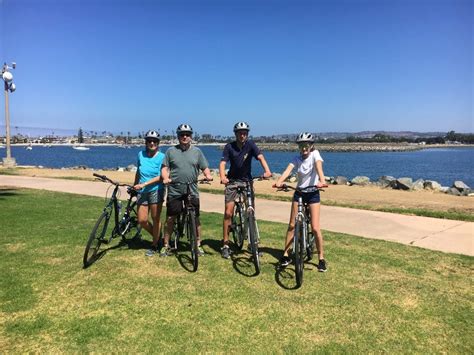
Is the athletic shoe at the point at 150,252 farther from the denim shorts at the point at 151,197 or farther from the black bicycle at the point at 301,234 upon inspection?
the black bicycle at the point at 301,234

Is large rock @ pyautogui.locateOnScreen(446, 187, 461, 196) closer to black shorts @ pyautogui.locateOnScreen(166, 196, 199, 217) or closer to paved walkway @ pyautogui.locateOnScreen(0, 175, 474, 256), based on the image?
paved walkway @ pyautogui.locateOnScreen(0, 175, 474, 256)

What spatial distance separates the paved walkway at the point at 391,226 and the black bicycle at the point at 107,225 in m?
A: 4.10

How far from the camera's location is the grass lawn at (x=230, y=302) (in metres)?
4.09

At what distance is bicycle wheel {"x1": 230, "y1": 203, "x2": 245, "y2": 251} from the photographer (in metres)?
6.76

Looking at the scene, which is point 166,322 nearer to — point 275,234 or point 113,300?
point 113,300

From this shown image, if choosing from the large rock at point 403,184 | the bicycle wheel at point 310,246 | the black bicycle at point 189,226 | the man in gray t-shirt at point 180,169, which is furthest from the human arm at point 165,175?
the large rock at point 403,184

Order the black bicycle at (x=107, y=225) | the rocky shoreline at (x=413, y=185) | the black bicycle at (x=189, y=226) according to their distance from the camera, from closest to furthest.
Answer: the black bicycle at (x=189, y=226) → the black bicycle at (x=107, y=225) → the rocky shoreline at (x=413, y=185)

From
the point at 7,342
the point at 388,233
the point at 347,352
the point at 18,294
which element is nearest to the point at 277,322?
the point at 347,352

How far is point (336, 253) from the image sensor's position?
7.00 meters

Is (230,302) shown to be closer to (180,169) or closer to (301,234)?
(301,234)

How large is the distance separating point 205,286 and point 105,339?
157 cm

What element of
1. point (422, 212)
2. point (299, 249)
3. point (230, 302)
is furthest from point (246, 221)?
point (422, 212)

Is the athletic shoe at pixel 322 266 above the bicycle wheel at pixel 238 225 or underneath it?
underneath

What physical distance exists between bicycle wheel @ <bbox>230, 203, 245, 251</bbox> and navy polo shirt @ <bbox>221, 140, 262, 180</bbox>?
54 centimetres
